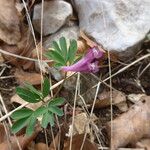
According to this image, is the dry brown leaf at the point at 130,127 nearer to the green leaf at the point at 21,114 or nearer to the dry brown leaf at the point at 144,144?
the dry brown leaf at the point at 144,144

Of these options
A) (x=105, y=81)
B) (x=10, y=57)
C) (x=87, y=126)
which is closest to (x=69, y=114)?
(x=87, y=126)

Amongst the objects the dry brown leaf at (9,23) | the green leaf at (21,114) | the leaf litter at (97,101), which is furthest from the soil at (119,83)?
the green leaf at (21,114)

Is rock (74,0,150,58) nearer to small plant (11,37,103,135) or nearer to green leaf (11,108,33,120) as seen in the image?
small plant (11,37,103,135)

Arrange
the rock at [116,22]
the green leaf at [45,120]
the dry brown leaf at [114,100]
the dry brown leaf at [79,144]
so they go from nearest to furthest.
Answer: the green leaf at [45,120] < the dry brown leaf at [79,144] < the dry brown leaf at [114,100] < the rock at [116,22]

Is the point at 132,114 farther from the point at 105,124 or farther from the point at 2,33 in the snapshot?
the point at 2,33

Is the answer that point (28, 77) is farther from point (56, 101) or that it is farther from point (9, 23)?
point (56, 101)

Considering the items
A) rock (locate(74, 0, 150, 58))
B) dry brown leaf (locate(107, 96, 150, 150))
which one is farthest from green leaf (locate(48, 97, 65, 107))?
rock (locate(74, 0, 150, 58))

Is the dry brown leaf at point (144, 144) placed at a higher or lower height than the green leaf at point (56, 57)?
lower
